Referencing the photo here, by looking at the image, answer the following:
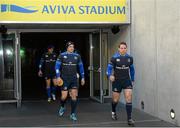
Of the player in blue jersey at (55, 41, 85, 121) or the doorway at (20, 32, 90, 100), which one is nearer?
the player in blue jersey at (55, 41, 85, 121)

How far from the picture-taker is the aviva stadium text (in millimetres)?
10797

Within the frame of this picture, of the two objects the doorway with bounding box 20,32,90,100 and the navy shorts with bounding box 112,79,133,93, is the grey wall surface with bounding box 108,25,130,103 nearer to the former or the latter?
the navy shorts with bounding box 112,79,133,93

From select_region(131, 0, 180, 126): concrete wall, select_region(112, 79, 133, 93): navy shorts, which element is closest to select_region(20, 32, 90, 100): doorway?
select_region(131, 0, 180, 126): concrete wall

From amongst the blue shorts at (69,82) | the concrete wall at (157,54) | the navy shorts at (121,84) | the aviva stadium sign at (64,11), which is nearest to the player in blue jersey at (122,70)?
the navy shorts at (121,84)

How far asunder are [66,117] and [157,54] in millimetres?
2736

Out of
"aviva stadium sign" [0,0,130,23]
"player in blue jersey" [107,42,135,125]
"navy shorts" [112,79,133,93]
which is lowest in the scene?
"navy shorts" [112,79,133,93]

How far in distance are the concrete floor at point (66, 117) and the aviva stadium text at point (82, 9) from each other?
9.00ft

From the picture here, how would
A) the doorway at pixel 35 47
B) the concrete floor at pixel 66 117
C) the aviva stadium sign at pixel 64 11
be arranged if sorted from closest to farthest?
the concrete floor at pixel 66 117 → the aviva stadium sign at pixel 64 11 → the doorway at pixel 35 47

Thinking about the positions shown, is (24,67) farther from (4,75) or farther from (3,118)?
(3,118)

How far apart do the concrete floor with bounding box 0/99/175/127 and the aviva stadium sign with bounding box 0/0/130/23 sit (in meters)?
2.50

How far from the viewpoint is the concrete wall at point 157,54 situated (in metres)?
8.55

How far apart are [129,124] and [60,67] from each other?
7.27 ft

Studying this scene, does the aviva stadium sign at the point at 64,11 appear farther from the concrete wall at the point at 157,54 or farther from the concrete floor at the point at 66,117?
the concrete floor at the point at 66,117

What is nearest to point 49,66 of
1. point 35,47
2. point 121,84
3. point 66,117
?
point 66,117
